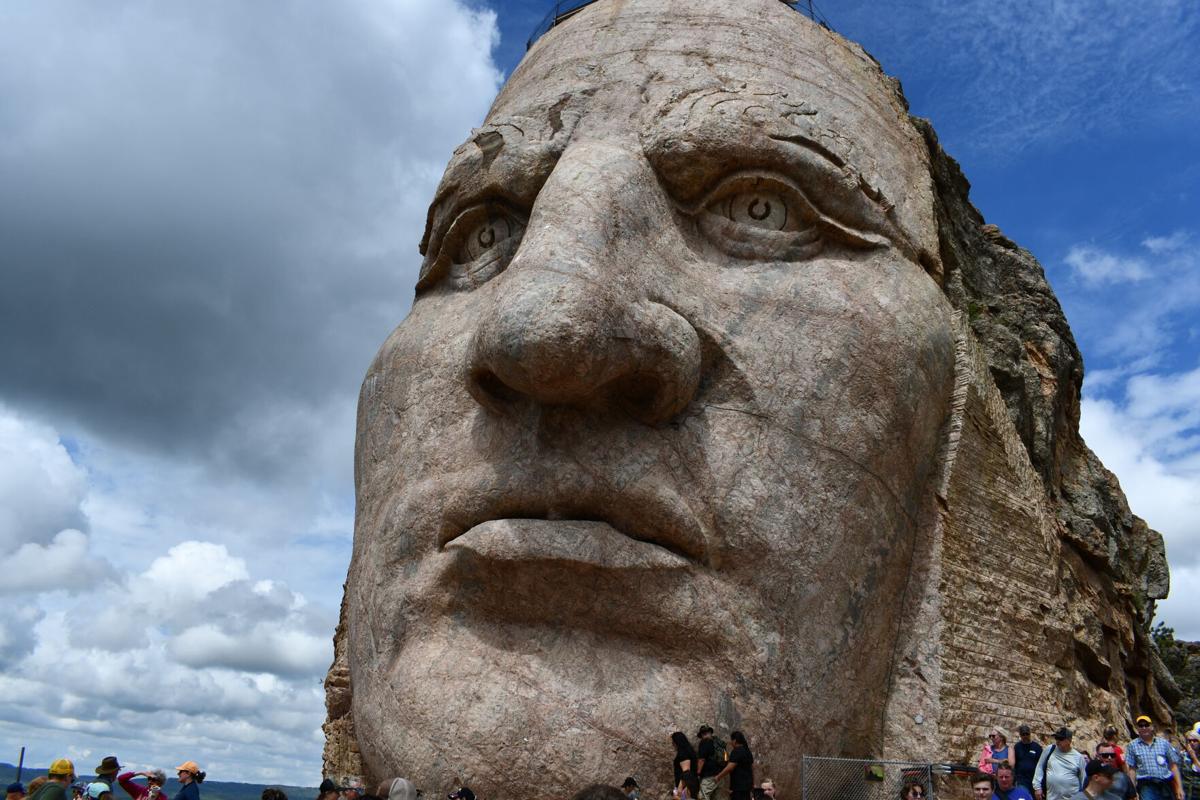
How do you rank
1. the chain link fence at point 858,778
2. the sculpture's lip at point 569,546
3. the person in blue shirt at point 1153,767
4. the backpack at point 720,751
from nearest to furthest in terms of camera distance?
the backpack at point 720,751
the sculpture's lip at point 569,546
the chain link fence at point 858,778
the person in blue shirt at point 1153,767

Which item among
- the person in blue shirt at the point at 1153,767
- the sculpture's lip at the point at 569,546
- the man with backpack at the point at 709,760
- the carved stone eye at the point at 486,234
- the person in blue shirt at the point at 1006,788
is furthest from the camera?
the carved stone eye at the point at 486,234

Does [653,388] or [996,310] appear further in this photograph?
[996,310]

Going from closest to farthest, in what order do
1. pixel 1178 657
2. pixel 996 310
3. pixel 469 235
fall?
pixel 469 235, pixel 996 310, pixel 1178 657

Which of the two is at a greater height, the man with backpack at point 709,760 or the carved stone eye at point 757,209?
the carved stone eye at point 757,209

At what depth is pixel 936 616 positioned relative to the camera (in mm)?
6605

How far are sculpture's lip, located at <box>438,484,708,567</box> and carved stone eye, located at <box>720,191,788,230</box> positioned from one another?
1998mm

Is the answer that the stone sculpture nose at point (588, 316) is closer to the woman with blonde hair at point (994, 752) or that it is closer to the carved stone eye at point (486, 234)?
the carved stone eye at point (486, 234)

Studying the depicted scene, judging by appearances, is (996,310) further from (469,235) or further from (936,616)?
(469,235)

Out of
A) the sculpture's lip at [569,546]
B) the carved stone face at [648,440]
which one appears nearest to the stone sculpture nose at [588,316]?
the carved stone face at [648,440]

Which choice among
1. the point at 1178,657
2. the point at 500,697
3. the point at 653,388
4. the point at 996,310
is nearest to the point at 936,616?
the point at 653,388

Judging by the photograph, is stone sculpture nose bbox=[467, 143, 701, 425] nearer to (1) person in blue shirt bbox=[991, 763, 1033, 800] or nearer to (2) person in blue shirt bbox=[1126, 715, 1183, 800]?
(1) person in blue shirt bbox=[991, 763, 1033, 800]

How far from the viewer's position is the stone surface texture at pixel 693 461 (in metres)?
5.75

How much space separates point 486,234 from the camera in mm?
7441

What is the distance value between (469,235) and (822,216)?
93.1 inches
